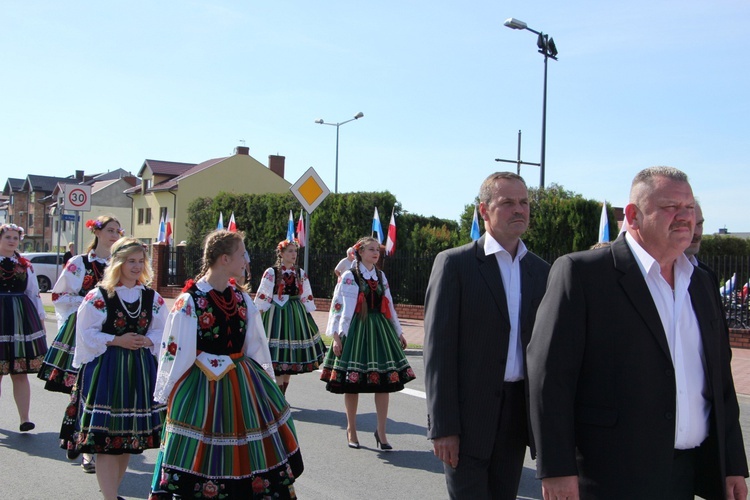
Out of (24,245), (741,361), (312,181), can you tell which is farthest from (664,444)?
(24,245)

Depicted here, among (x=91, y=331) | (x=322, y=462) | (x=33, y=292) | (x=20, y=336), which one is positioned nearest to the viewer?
(x=91, y=331)

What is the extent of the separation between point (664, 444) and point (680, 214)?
83 cm

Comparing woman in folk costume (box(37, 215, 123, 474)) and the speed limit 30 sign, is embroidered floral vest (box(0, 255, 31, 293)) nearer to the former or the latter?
woman in folk costume (box(37, 215, 123, 474))

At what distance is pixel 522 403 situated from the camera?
3.66m

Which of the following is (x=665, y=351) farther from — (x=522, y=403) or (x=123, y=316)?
(x=123, y=316)

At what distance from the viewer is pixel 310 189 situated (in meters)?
12.7

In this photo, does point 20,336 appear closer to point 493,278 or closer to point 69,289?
point 69,289

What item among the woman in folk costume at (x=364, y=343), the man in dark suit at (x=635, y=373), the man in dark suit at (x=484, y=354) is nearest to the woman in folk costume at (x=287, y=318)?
the woman in folk costume at (x=364, y=343)

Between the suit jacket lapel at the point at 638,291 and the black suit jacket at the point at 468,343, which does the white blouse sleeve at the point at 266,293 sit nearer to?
the black suit jacket at the point at 468,343

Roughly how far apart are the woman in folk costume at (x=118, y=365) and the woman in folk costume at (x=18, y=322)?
2.46 metres

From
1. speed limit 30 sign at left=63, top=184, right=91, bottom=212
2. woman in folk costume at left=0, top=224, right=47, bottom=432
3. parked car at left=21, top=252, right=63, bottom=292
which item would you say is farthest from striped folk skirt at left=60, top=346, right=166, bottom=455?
parked car at left=21, top=252, right=63, bottom=292

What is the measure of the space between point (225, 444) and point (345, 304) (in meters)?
3.02

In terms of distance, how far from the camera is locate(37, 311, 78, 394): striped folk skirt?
6801mm

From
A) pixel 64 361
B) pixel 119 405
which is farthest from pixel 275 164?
pixel 119 405
